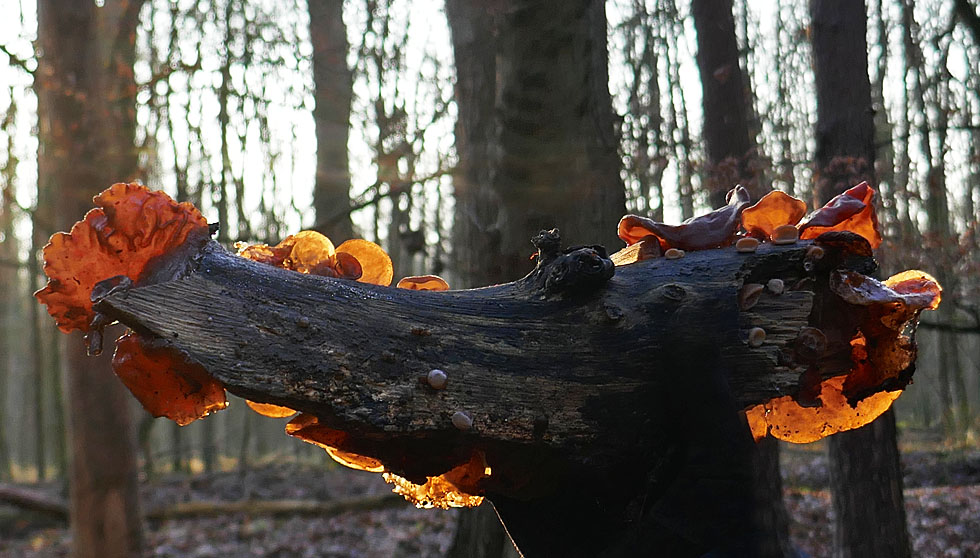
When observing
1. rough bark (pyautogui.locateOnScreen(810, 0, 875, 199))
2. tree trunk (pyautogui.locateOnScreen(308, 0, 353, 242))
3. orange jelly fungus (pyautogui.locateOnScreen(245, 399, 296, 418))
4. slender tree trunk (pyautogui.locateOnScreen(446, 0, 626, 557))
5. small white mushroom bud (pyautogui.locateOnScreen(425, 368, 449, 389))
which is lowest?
orange jelly fungus (pyautogui.locateOnScreen(245, 399, 296, 418))

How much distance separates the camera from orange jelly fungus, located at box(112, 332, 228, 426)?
3.40 ft

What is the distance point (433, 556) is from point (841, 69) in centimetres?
475

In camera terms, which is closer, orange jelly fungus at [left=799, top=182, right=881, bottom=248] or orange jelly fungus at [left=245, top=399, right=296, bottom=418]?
orange jelly fungus at [left=245, top=399, right=296, bottom=418]

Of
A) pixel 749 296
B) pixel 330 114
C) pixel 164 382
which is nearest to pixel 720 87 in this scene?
pixel 749 296

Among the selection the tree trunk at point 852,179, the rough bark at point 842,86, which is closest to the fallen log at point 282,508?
the tree trunk at point 852,179

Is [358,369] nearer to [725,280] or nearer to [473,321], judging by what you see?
[473,321]

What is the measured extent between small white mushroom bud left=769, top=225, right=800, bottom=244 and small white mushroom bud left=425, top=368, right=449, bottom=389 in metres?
0.64

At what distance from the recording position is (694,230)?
1.35m

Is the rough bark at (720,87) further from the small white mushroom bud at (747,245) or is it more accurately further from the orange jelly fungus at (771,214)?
the small white mushroom bud at (747,245)

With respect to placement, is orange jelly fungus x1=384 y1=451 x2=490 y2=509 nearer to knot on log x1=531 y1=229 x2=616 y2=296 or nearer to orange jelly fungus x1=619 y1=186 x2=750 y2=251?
knot on log x1=531 y1=229 x2=616 y2=296

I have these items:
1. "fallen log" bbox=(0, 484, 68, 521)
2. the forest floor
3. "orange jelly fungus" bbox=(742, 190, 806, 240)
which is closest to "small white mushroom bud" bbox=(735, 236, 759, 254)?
"orange jelly fungus" bbox=(742, 190, 806, 240)

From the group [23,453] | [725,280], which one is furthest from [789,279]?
[23,453]

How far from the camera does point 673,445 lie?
3.72ft

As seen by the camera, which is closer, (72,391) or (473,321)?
(473,321)
